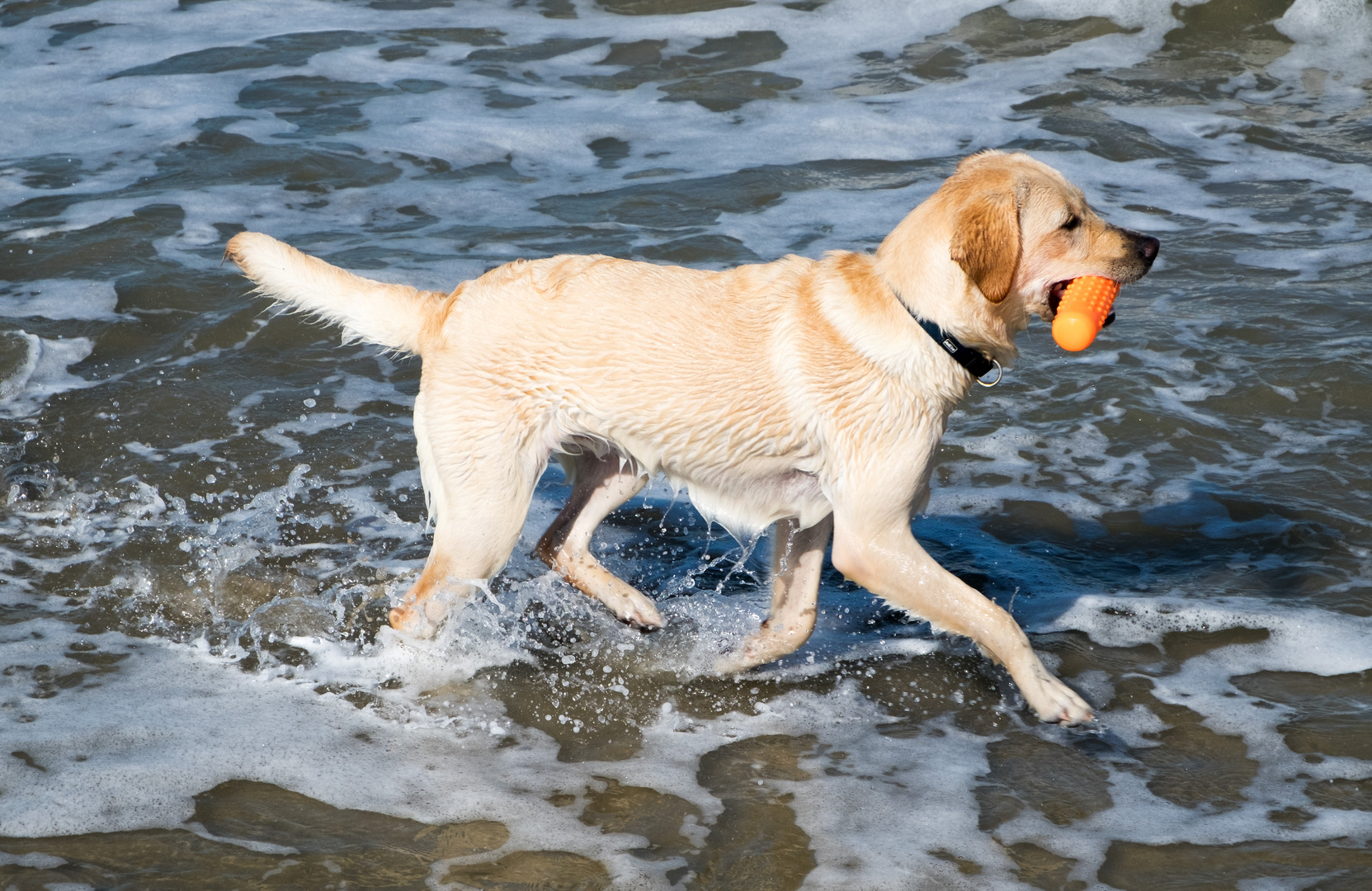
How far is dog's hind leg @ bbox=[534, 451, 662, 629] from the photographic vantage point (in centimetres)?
444

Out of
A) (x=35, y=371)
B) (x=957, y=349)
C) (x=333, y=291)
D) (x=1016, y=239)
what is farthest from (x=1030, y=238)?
(x=35, y=371)

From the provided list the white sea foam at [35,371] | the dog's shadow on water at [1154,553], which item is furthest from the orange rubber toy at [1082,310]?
the white sea foam at [35,371]

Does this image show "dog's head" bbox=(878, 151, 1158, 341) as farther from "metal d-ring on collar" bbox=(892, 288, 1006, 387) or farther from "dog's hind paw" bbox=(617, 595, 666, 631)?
"dog's hind paw" bbox=(617, 595, 666, 631)

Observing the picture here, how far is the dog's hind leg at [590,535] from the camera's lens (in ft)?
14.6

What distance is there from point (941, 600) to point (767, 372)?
34.5 inches

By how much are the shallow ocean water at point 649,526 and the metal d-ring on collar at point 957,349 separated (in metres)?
1.15

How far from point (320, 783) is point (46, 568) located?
1.80 metres

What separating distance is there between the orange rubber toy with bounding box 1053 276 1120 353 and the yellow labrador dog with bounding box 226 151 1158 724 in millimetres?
46

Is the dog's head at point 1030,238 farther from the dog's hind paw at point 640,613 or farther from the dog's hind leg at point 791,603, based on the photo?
the dog's hind paw at point 640,613

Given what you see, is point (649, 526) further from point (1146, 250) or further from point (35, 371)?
point (35, 371)

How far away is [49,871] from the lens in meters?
3.08

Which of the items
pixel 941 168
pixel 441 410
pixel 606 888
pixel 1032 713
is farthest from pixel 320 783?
pixel 941 168

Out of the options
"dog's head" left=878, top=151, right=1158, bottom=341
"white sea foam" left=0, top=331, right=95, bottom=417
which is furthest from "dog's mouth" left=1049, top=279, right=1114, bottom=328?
"white sea foam" left=0, top=331, right=95, bottom=417

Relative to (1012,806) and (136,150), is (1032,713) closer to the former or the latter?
(1012,806)
